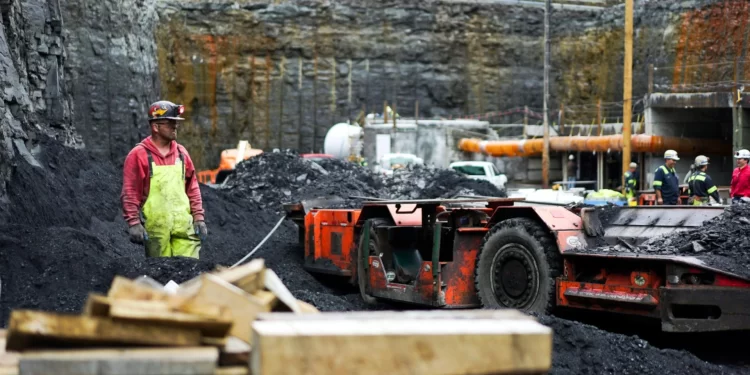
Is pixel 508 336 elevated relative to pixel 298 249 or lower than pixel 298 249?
elevated

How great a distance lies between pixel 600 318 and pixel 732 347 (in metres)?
1.19

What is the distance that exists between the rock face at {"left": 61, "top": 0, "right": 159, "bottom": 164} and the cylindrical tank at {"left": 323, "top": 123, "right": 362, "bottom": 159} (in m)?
16.9

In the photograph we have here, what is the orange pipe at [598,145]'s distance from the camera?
28.4 meters

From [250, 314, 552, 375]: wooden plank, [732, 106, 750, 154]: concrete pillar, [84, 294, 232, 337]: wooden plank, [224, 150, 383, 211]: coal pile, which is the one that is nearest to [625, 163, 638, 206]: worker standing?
[732, 106, 750, 154]: concrete pillar

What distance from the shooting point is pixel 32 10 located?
49.4 ft

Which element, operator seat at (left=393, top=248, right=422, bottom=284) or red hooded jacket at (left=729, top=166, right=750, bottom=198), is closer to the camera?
operator seat at (left=393, top=248, right=422, bottom=284)

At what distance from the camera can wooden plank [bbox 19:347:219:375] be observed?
11.1 ft

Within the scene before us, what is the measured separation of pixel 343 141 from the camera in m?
42.6

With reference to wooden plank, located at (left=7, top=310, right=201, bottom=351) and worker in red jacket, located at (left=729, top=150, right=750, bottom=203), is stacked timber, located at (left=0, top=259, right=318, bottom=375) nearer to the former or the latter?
wooden plank, located at (left=7, top=310, right=201, bottom=351)

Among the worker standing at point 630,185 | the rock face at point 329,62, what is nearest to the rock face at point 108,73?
the worker standing at point 630,185

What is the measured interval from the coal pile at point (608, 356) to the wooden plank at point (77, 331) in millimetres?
4301

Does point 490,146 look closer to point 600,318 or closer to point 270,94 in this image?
point 270,94

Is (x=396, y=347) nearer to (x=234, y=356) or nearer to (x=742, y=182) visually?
(x=234, y=356)

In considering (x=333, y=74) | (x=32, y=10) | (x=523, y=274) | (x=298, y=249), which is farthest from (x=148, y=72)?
(x=333, y=74)
